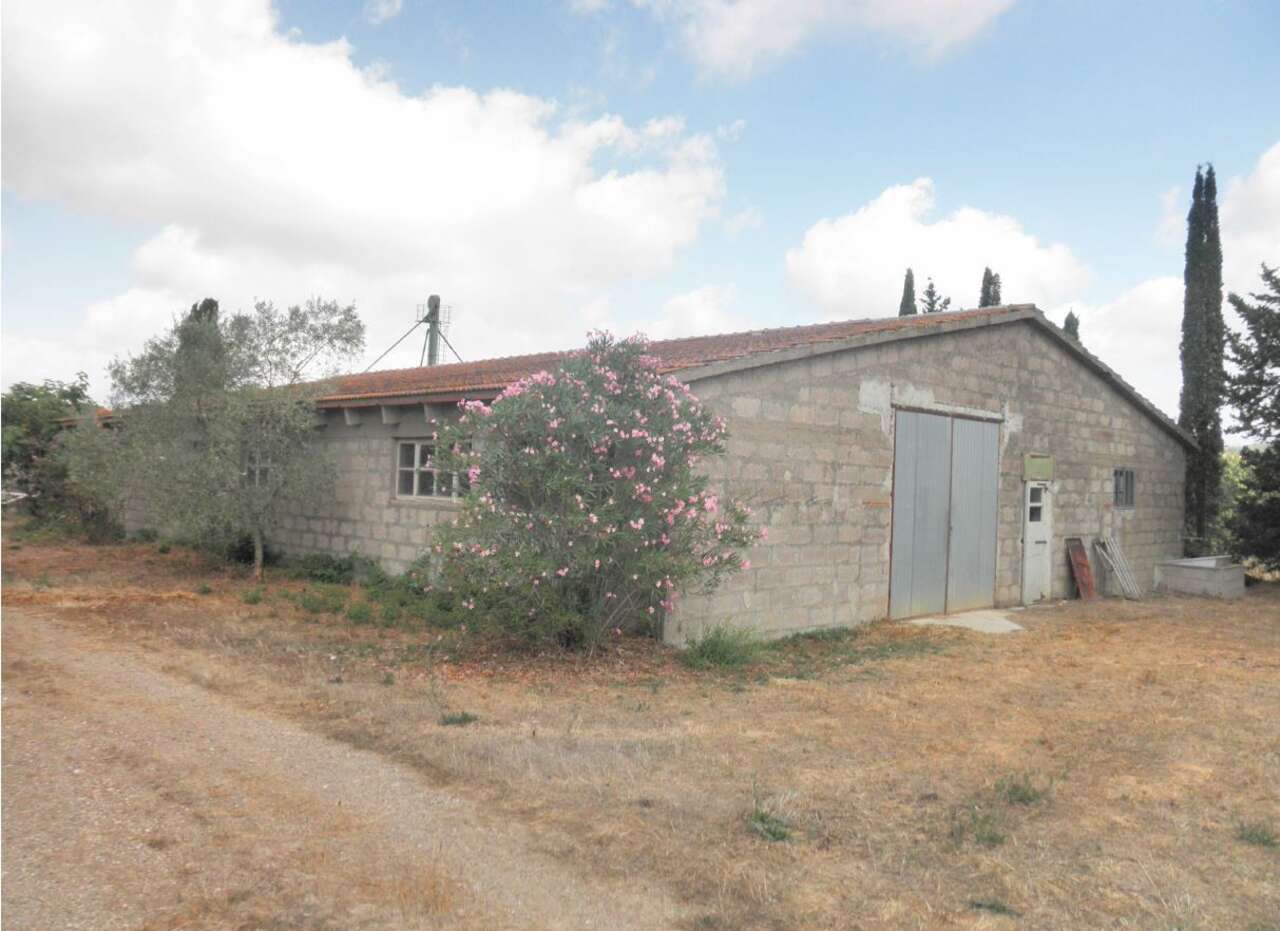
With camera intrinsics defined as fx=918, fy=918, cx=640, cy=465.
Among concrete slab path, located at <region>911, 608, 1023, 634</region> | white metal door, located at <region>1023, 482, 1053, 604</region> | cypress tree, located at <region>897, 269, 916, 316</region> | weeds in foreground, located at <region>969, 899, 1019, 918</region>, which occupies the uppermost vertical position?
cypress tree, located at <region>897, 269, 916, 316</region>

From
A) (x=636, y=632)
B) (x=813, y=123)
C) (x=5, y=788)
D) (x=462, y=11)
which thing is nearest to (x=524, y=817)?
(x=5, y=788)

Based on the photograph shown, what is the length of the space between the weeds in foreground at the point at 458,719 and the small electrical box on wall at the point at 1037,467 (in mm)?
10023

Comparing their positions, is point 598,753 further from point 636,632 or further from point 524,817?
point 636,632

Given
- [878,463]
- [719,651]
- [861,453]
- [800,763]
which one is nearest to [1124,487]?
[878,463]

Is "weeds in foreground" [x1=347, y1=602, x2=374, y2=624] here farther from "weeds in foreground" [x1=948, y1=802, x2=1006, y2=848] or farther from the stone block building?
"weeds in foreground" [x1=948, y1=802, x2=1006, y2=848]

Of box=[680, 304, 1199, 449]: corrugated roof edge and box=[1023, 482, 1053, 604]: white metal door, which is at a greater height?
box=[680, 304, 1199, 449]: corrugated roof edge

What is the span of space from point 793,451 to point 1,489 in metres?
19.7

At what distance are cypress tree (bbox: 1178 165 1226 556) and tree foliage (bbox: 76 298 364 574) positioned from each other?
1638 centimetres

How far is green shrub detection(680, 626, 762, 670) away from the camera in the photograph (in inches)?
331

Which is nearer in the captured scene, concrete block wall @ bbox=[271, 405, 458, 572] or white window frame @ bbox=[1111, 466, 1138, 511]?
concrete block wall @ bbox=[271, 405, 458, 572]

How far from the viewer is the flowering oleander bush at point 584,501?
307 inches

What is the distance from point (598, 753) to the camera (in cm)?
557

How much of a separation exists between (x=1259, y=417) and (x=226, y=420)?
57.3 feet

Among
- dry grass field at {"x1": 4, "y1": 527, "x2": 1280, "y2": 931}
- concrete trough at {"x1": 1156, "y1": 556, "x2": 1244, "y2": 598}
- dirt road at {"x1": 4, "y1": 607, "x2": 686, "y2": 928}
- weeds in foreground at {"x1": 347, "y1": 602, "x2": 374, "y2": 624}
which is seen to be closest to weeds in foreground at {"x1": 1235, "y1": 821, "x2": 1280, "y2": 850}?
dry grass field at {"x1": 4, "y1": 527, "x2": 1280, "y2": 931}
